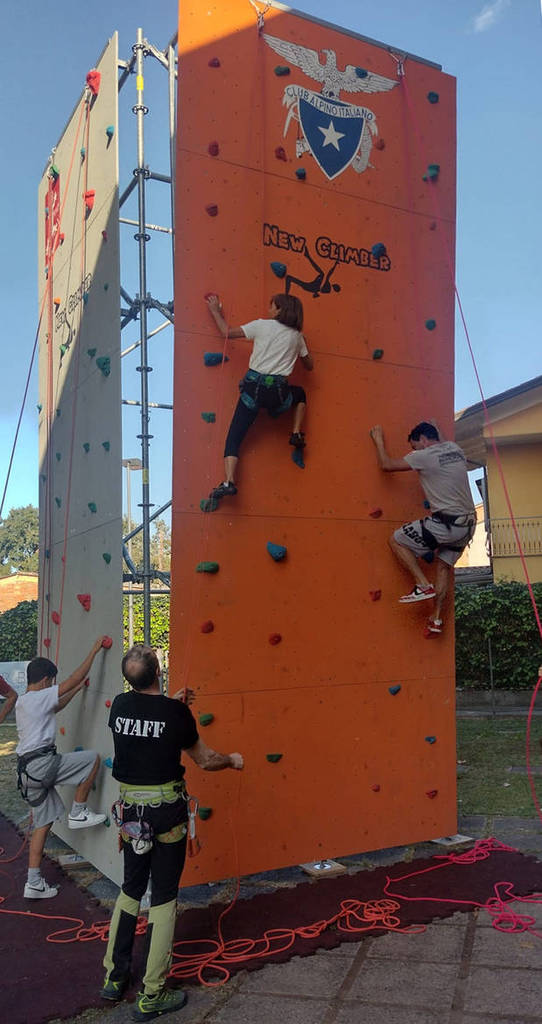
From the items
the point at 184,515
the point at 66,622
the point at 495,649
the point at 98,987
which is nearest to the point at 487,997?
the point at 98,987

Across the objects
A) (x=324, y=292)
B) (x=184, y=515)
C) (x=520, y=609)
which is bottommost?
(x=520, y=609)

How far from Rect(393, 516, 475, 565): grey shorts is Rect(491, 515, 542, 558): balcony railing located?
33.6 ft

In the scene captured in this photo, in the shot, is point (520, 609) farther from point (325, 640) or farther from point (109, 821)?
point (109, 821)

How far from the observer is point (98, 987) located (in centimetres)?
347

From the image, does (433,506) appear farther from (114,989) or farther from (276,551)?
(114,989)

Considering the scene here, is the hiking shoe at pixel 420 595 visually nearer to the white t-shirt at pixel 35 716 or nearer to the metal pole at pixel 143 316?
the metal pole at pixel 143 316

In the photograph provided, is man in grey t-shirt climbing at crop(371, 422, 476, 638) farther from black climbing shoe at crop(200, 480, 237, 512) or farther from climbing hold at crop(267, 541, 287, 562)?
black climbing shoe at crop(200, 480, 237, 512)

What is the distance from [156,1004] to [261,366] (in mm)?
3130

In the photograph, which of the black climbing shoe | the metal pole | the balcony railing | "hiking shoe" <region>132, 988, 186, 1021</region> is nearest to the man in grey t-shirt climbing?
the black climbing shoe

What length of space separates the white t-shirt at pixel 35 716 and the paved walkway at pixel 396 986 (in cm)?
196

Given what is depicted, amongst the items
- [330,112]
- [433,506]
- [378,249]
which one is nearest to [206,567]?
[433,506]

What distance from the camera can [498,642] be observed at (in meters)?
11.8

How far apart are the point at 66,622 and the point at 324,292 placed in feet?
9.34

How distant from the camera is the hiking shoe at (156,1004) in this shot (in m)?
3.15
